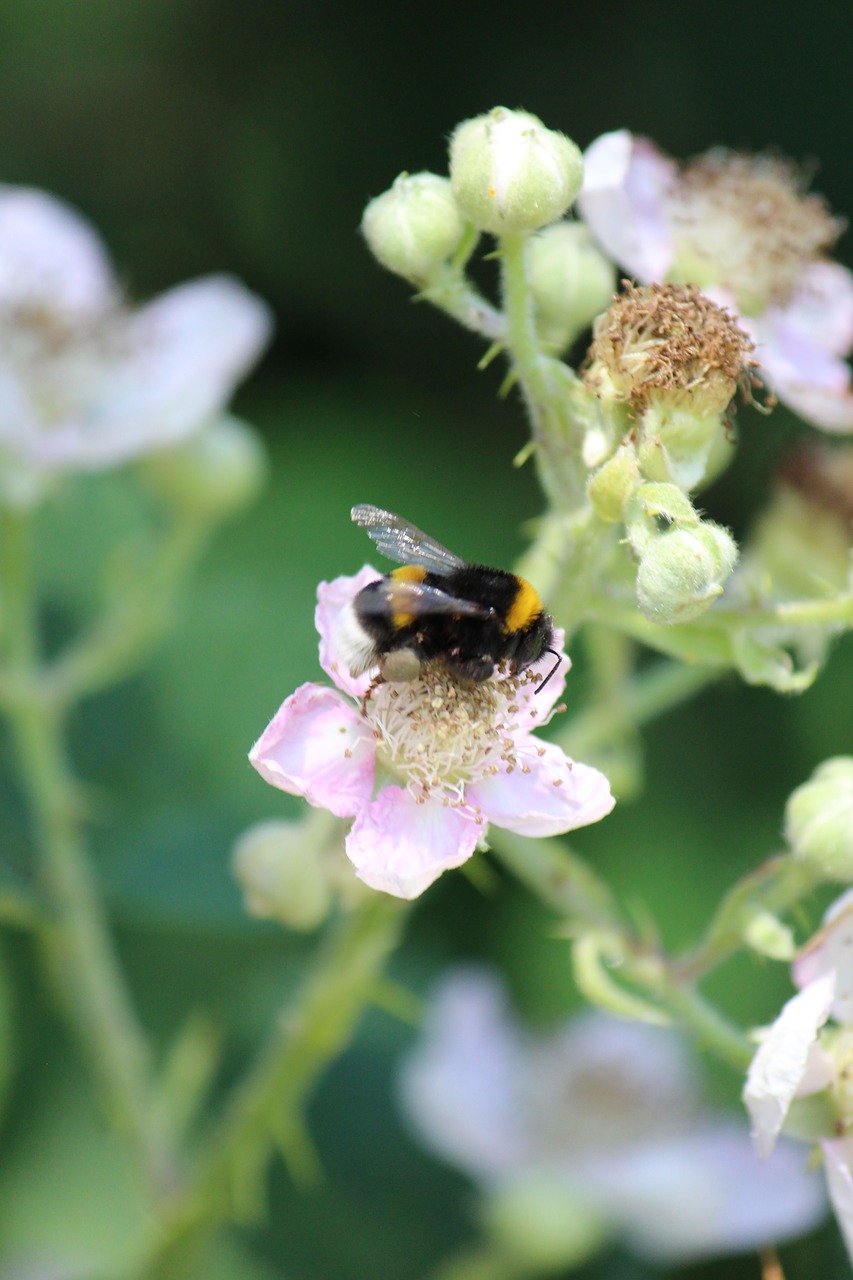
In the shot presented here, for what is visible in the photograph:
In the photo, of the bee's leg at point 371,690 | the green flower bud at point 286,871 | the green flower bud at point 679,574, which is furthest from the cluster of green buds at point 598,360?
the green flower bud at point 286,871

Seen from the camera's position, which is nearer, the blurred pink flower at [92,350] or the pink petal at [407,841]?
the pink petal at [407,841]

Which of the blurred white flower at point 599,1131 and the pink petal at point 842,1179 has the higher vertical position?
the blurred white flower at point 599,1131

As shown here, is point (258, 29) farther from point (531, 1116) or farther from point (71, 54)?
point (531, 1116)

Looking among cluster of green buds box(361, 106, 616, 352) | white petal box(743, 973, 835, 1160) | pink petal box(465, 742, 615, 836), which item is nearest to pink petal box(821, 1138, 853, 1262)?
white petal box(743, 973, 835, 1160)

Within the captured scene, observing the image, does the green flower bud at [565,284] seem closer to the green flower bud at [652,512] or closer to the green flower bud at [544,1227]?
the green flower bud at [652,512]

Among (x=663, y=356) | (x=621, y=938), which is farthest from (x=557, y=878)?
(x=663, y=356)

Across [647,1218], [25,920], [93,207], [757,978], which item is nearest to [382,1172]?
[647,1218]
